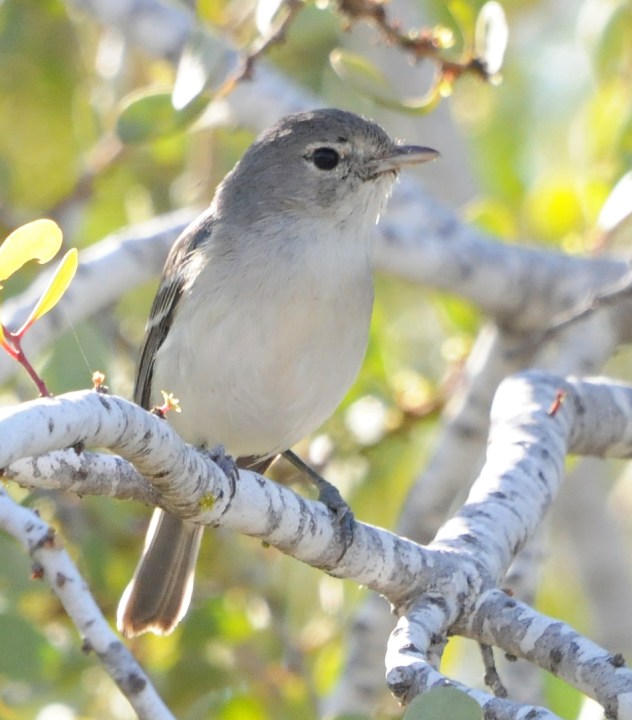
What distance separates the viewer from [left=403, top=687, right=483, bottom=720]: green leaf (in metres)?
2.02

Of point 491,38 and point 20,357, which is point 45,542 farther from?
point 491,38

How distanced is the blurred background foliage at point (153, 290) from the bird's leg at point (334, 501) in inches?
9.8

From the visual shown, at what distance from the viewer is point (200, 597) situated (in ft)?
14.0

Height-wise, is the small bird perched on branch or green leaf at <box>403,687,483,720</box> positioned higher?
the small bird perched on branch

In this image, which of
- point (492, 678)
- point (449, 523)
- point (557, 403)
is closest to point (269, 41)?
point (557, 403)

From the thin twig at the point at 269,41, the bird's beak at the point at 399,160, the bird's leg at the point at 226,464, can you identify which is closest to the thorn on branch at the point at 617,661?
the bird's leg at the point at 226,464

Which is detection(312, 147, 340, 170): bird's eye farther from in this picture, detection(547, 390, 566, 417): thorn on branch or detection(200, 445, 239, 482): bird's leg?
detection(200, 445, 239, 482): bird's leg

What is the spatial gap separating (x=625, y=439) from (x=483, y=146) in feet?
8.08

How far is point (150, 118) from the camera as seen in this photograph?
3.81m

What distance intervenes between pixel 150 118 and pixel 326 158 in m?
0.61

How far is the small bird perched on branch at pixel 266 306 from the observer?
367cm

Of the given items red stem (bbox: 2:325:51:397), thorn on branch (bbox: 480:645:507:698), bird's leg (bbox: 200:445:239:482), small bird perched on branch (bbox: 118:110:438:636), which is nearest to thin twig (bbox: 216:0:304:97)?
small bird perched on branch (bbox: 118:110:438:636)

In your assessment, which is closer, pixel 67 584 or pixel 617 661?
pixel 617 661

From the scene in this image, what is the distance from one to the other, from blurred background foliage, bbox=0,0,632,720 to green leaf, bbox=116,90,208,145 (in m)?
0.01
